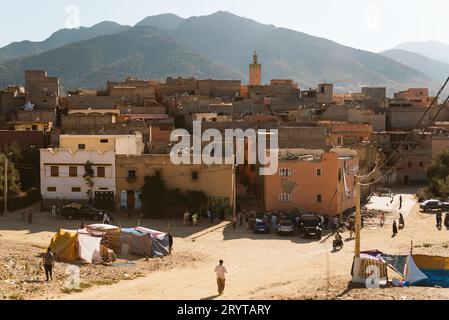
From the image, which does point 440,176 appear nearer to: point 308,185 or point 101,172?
point 308,185

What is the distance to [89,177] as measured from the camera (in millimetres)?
39062

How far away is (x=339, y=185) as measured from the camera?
125ft

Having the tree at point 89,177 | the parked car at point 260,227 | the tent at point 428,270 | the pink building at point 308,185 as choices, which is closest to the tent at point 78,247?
the parked car at point 260,227

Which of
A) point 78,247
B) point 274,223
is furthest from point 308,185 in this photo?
point 78,247

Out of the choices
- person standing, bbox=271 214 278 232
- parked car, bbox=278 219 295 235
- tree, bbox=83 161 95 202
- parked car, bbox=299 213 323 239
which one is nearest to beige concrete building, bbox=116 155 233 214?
tree, bbox=83 161 95 202

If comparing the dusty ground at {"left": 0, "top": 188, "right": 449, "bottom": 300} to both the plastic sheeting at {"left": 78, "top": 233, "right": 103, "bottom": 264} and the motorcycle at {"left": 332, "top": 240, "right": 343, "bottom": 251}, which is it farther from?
the plastic sheeting at {"left": 78, "top": 233, "right": 103, "bottom": 264}

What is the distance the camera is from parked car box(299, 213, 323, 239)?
105 feet

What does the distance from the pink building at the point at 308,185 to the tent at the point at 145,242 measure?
12.0 m

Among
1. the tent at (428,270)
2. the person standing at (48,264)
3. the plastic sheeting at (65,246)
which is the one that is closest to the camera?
the tent at (428,270)

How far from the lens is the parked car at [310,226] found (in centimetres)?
3186

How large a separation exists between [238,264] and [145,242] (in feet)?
13.4

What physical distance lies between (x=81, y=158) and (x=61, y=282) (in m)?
19.1

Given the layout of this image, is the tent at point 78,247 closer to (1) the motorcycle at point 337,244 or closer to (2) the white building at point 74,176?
(1) the motorcycle at point 337,244
